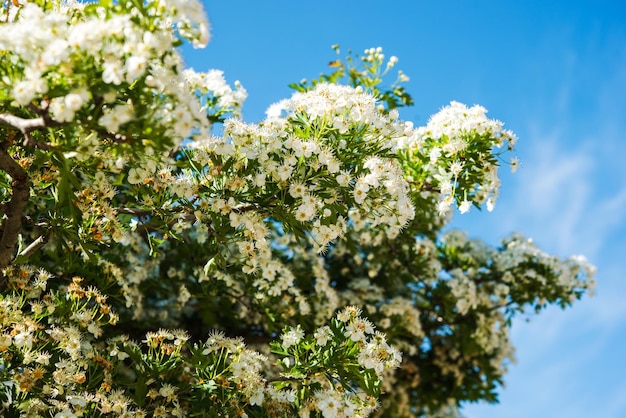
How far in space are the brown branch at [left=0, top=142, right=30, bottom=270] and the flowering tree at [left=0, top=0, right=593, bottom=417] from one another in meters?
0.01

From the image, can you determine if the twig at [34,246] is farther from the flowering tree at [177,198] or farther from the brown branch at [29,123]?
the brown branch at [29,123]

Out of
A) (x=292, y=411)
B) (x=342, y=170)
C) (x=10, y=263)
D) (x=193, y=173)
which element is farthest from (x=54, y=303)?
(x=342, y=170)

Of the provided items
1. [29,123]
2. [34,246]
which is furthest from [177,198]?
[29,123]

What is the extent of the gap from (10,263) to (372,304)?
3836mm

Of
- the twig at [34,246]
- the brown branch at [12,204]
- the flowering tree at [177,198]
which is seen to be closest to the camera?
the flowering tree at [177,198]

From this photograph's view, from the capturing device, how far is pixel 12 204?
3.85 metres

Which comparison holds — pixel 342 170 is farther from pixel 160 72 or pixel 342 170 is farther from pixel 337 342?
pixel 160 72

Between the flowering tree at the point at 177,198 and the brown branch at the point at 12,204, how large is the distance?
0.6 inches

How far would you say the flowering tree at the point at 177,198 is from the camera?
285 cm

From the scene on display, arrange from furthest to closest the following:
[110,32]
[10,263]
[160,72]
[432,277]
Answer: [432,277] → [10,263] → [160,72] → [110,32]

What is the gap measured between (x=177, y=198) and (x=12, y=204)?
0.88 meters

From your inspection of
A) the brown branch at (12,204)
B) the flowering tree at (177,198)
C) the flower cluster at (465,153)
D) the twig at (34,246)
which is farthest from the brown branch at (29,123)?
the flower cluster at (465,153)

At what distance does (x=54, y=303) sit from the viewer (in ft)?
13.6

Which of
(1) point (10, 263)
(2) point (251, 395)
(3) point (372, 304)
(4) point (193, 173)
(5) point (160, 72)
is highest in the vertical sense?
(3) point (372, 304)
